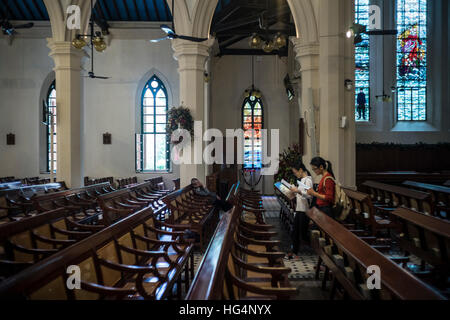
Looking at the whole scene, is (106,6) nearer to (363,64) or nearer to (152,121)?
(152,121)

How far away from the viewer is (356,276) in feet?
8.83

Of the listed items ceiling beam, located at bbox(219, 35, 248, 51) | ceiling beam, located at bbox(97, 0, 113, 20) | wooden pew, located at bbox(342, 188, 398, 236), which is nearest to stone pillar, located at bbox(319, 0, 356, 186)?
wooden pew, located at bbox(342, 188, 398, 236)

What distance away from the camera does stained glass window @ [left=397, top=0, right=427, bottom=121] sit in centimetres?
1436

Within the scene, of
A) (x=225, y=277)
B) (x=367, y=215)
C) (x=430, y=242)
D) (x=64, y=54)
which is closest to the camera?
(x=225, y=277)

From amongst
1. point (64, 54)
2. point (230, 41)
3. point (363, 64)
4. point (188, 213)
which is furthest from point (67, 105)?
point (363, 64)

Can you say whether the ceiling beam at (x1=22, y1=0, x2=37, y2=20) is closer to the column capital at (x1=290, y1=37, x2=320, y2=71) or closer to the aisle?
the column capital at (x1=290, y1=37, x2=320, y2=71)

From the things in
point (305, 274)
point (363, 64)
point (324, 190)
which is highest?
point (363, 64)

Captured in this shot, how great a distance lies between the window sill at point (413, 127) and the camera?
14.2 metres

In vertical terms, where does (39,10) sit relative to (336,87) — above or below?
above

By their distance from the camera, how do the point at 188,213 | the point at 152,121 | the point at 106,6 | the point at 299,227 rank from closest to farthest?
the point at 299,227 → the point at 188,213 → the point at 106,6 → the point at 152,121

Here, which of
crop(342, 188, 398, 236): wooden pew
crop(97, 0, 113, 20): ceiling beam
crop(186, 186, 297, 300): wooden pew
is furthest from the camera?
crop(97, 0, 113, 20): ceiling beam

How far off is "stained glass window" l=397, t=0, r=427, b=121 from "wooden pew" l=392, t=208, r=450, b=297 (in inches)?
476

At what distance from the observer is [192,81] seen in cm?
800

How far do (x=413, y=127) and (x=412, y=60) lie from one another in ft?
9.15
